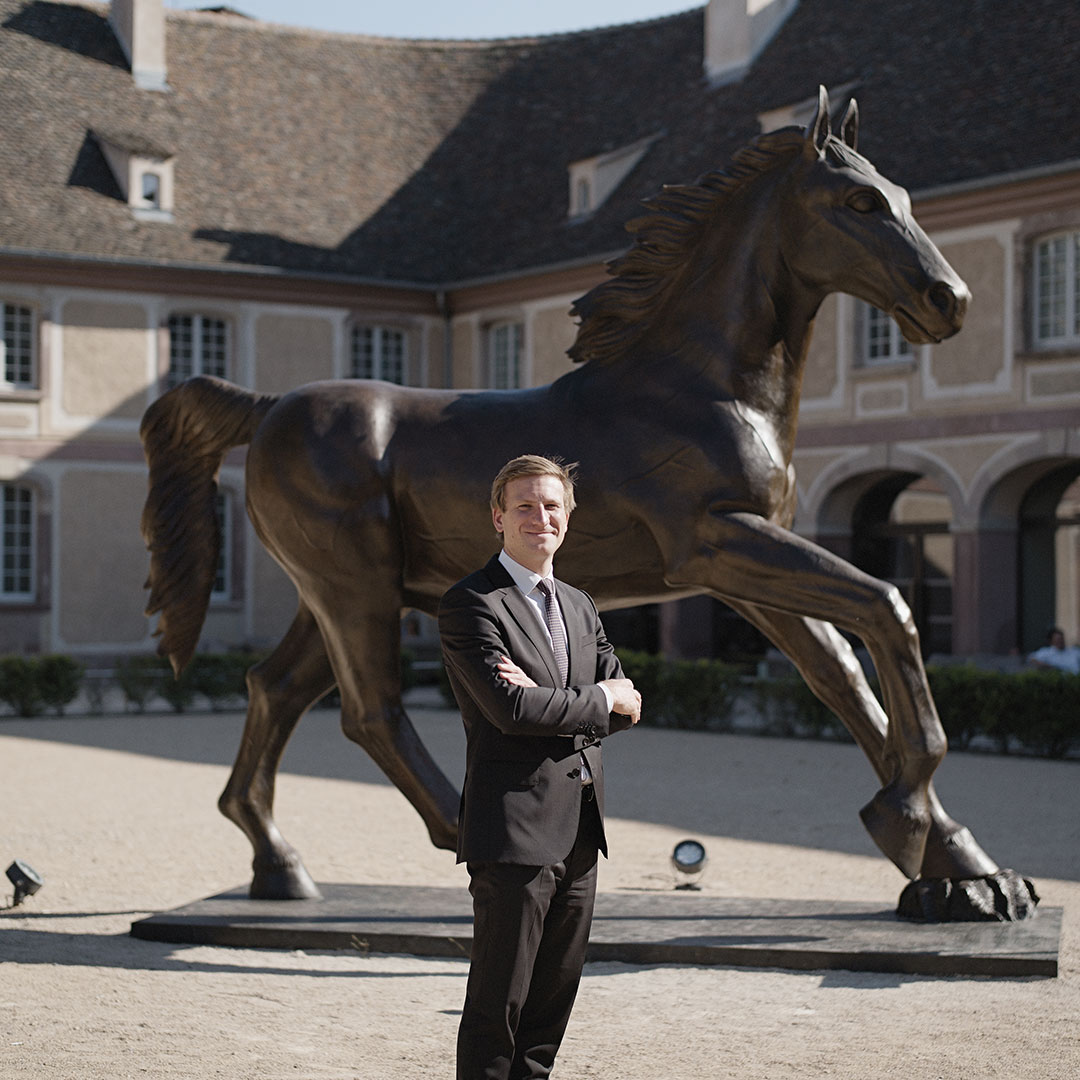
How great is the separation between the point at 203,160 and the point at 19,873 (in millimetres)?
23653

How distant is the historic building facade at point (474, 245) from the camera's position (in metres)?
22.0

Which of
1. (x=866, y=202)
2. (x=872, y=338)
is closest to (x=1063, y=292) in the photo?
(x=872, y=338)

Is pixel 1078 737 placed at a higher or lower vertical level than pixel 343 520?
lower

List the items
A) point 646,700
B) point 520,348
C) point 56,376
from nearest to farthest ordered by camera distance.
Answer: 1. point 646,700
2. point 56,376
3. point 520,348

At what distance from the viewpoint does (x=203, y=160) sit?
95.4 ft

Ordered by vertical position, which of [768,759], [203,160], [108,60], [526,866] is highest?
[108,60]

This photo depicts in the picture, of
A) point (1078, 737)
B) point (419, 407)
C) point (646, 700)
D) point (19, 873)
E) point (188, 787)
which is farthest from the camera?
point (646, 700)

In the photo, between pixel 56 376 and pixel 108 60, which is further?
pixel 108 60

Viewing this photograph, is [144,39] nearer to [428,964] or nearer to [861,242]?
[861,242]

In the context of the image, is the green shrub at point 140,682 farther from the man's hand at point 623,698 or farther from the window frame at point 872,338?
the man's hand at point 623,698

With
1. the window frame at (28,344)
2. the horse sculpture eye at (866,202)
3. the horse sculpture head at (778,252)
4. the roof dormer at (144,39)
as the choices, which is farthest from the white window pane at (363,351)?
the horse sculpture eye at (866,202)

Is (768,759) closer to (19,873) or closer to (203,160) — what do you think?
(19,873)

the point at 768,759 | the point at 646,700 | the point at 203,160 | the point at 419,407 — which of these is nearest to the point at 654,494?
the point at 419,407

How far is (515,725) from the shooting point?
3.41 meters
